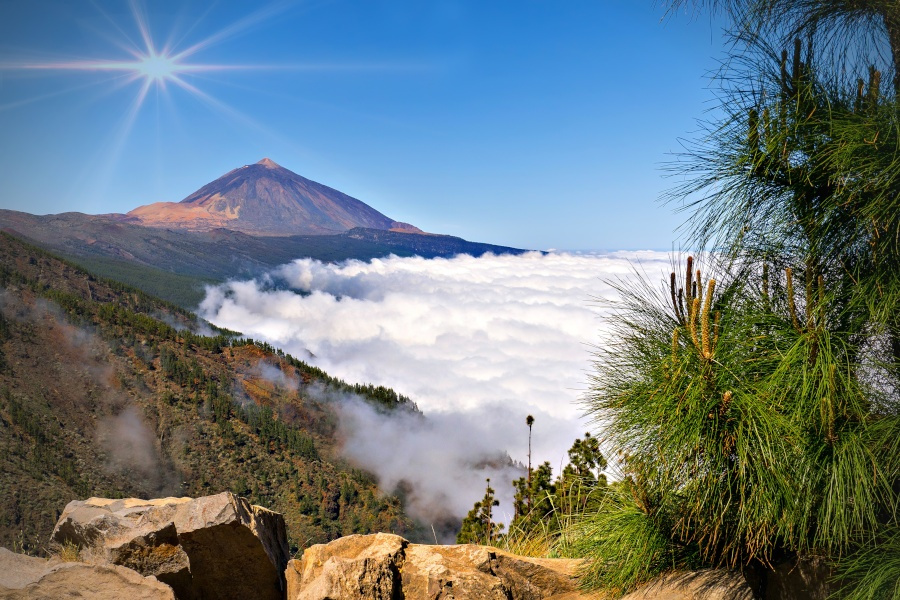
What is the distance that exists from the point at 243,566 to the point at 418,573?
1633mm

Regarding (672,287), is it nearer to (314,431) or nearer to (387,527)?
(387,527)

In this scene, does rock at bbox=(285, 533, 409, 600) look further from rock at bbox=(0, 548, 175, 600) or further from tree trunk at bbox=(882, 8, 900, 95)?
tree trunk at bbox=(882, 8, 900, 95)

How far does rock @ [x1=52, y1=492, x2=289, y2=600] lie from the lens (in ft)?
15.3

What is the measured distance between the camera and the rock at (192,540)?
4.65 metres

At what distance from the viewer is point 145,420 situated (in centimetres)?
13812

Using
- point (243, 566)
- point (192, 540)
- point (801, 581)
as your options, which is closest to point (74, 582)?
point (192, 540)

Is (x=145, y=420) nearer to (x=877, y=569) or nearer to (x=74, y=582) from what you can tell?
(x=74, y=582)

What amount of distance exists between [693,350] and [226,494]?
4117 mm

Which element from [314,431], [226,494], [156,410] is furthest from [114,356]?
[226,494]

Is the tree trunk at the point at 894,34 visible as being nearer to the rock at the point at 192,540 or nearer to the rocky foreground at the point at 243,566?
the rocky foreground at the point at 243,566

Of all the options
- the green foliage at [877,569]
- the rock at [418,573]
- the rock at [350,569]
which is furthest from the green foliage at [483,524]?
the green foliage at [877,569]

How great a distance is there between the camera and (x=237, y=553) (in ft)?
16.9

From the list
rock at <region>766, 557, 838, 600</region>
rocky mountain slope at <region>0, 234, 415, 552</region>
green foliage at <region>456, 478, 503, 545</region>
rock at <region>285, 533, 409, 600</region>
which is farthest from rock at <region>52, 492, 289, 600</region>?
rocky mountain slope at <region>0, 234, 415, 552</region>

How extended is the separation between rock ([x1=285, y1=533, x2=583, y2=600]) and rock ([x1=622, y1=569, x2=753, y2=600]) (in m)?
0.72
